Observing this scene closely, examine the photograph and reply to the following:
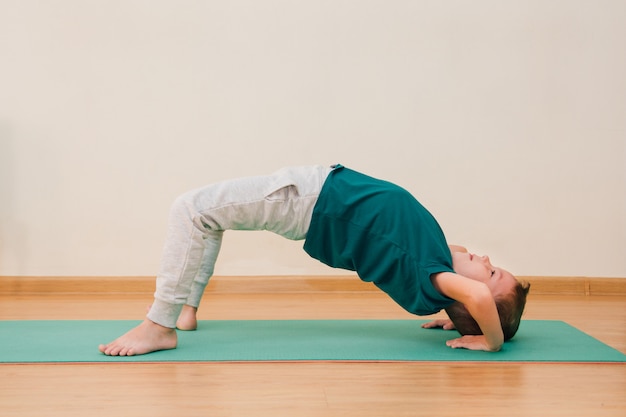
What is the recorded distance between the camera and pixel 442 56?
10.4 ft

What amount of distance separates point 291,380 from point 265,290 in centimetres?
153

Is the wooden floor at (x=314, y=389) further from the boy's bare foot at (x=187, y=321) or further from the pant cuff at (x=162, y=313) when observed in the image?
the boy's bare foot at (x=187, y=321)

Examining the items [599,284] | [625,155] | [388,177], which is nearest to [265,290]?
[388,177]

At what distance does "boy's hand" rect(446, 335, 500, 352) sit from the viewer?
1.92 meters

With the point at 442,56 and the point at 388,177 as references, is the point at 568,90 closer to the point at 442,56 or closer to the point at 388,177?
the point at 442,56

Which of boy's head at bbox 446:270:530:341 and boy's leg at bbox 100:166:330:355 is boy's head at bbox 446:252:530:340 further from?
boy's leg at bbox 100:166:330:355

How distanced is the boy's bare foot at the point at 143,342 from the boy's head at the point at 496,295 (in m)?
0.76

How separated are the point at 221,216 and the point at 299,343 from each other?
1.32 feet

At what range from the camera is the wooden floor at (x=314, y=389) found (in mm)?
1393

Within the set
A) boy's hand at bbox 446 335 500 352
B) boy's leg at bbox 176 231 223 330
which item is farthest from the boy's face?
boy's leg at bbox 176 231 223 330

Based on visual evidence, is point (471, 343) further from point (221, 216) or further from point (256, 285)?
point (256, 285)

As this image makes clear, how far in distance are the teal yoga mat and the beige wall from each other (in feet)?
2.82

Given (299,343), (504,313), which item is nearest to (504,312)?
(504,313)

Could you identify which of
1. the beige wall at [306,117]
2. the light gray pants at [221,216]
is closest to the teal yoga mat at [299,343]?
the light gray pants at [221,216]
